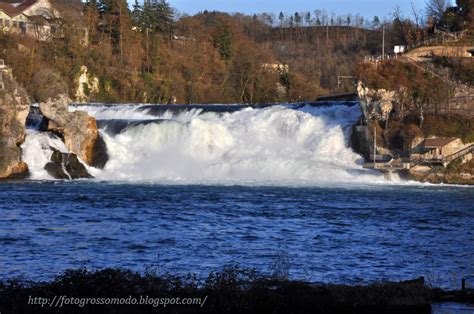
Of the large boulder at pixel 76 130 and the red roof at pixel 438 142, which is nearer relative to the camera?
the red roof at pixel 438 142

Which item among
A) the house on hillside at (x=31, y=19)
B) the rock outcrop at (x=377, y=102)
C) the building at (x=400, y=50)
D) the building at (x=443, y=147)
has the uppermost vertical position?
the house on hillside at (x=31, y=19)

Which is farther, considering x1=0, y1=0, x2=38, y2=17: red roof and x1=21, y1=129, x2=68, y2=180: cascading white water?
x1=0, y1=0, x2=38, y2=17: red roof

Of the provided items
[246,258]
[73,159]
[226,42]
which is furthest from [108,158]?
[226,42]

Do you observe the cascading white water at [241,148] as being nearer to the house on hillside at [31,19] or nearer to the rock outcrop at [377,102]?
the rock outcrop at [377,102]

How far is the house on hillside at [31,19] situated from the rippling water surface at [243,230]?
42.9 metres

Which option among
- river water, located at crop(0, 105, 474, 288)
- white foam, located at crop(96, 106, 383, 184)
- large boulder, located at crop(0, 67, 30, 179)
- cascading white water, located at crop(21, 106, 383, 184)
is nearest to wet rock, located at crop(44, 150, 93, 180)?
river water, located at crop(0, 105, 474, 288)

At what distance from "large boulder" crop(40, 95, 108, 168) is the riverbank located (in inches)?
1388

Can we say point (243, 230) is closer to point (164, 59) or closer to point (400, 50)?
point (400, 50)

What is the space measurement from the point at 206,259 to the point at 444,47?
35.5 meters

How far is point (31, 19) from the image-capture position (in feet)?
287

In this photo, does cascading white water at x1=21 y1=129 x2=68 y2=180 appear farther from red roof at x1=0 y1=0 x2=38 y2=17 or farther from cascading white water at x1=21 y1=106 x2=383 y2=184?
red roof at x1=0 y1=0 x2=38 y2=17

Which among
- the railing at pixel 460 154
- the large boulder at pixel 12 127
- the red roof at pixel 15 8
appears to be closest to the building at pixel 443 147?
the railing at pixel 460 154

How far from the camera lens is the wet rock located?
159 feet

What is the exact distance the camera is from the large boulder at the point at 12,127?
47.6m
